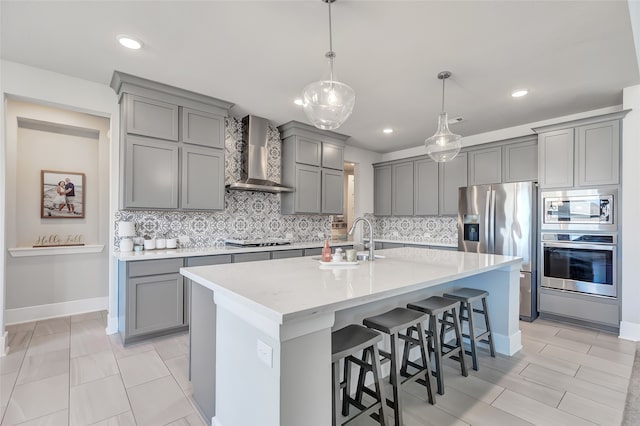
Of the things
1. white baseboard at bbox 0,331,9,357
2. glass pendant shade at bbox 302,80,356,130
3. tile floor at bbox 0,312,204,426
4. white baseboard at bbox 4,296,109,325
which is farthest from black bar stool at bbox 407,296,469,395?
white baseboard at bbox 4,296,109,325

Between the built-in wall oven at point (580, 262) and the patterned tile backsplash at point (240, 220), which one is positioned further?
the patterned tile backsplash at point (240, 220)

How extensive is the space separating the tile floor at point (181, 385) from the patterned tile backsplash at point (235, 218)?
1.24 meters

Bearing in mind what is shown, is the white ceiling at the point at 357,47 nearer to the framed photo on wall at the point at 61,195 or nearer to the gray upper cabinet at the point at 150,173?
the gray upper cabinet at the point at 150,173

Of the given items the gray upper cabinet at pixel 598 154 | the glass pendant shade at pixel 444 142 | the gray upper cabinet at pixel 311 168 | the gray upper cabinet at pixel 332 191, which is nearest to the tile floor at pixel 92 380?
the gray upper cabinet at pixel 311 168

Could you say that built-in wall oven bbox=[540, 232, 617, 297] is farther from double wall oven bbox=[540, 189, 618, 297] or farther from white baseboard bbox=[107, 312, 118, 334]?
white baseboard bbox=[107, 312, 118, 334]

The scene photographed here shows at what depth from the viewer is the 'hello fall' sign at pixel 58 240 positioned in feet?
12.7

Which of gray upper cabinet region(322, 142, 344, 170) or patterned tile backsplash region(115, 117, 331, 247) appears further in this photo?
gray upper cabinet region(322, 142, 344, 170)

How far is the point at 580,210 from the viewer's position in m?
3.61

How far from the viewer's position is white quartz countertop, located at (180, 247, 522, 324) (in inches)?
50.9

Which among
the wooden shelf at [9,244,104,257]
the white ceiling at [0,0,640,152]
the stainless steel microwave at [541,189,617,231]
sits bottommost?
the wooden shelf at [9,244,104,257]

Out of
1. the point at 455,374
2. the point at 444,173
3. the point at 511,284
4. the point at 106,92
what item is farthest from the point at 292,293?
the point at 444,173

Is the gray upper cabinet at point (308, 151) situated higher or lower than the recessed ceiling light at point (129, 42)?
lower

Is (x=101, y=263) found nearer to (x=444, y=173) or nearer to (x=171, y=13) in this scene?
(x=171, y=13)

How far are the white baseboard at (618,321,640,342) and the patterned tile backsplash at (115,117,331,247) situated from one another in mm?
3955
